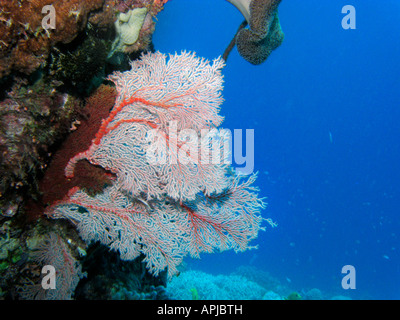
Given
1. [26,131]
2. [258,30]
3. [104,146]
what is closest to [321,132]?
[258,30]

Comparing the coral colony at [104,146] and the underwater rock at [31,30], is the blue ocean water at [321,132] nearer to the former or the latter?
the coral colony at [104,146]

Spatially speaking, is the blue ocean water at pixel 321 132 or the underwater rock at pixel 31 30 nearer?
the underwater rock at pixel 31 30

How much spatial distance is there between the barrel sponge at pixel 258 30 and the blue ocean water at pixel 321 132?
96.2 ft

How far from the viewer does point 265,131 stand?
88812 millimetres

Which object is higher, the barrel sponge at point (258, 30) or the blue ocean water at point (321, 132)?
the blue ocean water at point (321, 132)

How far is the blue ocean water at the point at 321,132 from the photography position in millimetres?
40938

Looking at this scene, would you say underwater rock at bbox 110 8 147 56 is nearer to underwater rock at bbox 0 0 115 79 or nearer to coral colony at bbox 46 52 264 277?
coral colony at bbox 46 52 264 277

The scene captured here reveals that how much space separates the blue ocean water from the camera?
40938 millimetres

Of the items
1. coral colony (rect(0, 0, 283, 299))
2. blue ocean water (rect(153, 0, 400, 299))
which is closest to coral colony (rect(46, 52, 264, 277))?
coral colony (rect(0, 0, 283, 299))

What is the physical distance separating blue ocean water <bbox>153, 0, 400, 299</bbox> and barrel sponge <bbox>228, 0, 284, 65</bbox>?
29313 millimetres

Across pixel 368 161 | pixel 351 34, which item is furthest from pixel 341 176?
pixel 351 34

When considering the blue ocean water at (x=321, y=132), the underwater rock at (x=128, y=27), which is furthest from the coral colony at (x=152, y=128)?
the blue ocean water at (x=321, y=132)
